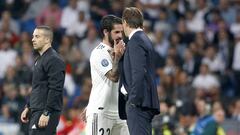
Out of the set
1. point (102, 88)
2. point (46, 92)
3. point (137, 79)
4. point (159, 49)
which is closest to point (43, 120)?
point (46, 92)

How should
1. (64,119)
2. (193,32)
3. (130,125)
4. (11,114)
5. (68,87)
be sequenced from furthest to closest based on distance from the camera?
(193,32) → (68,87) → (11,114) → (64,119) → (130,125)

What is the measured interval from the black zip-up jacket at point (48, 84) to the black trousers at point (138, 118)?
1.11m

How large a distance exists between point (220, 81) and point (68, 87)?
139 inches

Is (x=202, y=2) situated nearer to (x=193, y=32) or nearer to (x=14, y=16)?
(x=193, y=32)

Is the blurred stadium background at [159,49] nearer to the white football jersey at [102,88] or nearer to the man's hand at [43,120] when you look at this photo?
the white football jersey at [102,88]

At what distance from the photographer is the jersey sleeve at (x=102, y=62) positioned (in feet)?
39.8

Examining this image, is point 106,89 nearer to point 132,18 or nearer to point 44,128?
point 44,128

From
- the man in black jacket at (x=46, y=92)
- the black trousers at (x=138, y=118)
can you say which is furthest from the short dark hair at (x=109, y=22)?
the black trousers at (x=138, y=118)

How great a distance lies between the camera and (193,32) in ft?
74.2

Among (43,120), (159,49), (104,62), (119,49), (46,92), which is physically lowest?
(43,120)

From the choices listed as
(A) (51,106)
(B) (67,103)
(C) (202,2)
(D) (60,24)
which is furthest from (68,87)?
(A) (51,106)

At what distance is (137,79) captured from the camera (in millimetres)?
11148

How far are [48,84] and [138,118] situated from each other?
1441 mm

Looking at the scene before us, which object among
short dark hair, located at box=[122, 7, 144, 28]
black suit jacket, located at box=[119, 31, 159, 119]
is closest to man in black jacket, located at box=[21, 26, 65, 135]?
black suit jacket, located at box=[119, 31, 159, 119]
